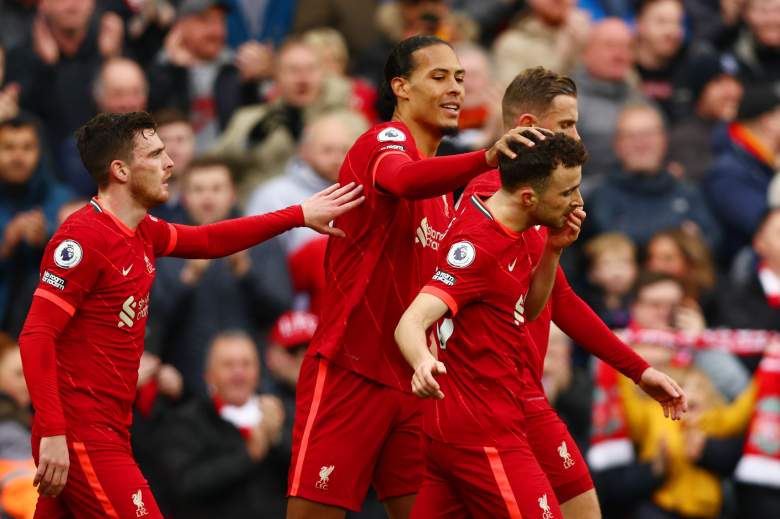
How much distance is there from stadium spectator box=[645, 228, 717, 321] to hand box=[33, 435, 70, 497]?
571cm

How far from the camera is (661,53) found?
14125 mm

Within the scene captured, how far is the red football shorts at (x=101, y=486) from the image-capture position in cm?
690

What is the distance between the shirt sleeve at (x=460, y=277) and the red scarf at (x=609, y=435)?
4.03 meters

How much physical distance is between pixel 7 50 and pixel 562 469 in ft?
20.6

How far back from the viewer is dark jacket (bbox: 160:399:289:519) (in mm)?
9617

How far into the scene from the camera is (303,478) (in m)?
7.24

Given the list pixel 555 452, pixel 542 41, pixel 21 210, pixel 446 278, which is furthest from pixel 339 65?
pixel 446 278

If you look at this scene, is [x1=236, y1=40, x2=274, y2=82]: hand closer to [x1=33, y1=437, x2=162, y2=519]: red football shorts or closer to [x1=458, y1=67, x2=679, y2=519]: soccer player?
[x1=458, y1=67, x2=679, y2=519]: soccer player

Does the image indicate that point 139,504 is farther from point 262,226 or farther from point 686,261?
point 686,261

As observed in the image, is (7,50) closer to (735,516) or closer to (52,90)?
(52,90)

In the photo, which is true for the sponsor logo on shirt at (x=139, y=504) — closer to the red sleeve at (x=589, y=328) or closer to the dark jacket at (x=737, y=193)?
the red sleeve at (x=589, y=328)

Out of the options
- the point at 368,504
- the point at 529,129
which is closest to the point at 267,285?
the point at 368,504

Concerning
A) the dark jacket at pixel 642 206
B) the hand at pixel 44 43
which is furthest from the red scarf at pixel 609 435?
the hand at pixel 44 43

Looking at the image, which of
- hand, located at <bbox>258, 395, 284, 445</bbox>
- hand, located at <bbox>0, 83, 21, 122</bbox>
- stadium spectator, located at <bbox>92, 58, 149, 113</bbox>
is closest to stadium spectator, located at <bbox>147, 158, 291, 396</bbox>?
hand, located at <bbox>258, 395, 284, 445</bbox>
